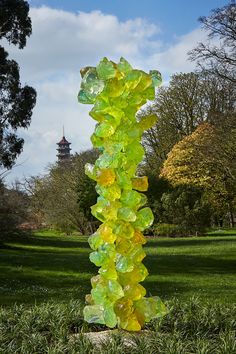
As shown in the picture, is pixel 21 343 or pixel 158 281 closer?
pixel 21 343

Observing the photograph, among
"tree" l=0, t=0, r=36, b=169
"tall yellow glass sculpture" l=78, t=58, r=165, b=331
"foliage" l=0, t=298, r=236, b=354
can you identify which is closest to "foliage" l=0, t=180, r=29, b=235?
"tree" l=0, t=0, r=36, b=169

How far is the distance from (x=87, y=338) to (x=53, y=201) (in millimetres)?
36586

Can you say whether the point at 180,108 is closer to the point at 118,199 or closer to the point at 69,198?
the point at 69,198

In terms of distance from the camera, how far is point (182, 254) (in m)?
21.2

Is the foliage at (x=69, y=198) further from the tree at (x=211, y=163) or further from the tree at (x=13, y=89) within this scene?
the tree at (x=13, y=89)

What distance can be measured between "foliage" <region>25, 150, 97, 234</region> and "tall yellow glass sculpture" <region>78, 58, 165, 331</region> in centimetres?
3081

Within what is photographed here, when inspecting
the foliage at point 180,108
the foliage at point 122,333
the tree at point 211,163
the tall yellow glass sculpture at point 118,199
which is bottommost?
the foliage at point 122,333

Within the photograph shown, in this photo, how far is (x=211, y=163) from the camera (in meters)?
22.8

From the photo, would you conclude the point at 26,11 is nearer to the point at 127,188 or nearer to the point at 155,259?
the point at 155,259

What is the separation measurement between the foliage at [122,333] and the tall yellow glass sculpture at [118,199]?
0.30 metres

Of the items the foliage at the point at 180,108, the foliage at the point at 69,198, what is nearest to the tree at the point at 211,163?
the foliage at the point at 180,108

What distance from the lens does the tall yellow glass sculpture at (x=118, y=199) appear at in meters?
5.73

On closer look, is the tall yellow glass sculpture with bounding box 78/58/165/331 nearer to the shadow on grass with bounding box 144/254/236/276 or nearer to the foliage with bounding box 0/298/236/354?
the foliage with bounding box 0/298/236/354

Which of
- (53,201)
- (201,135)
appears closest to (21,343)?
(201,135)
